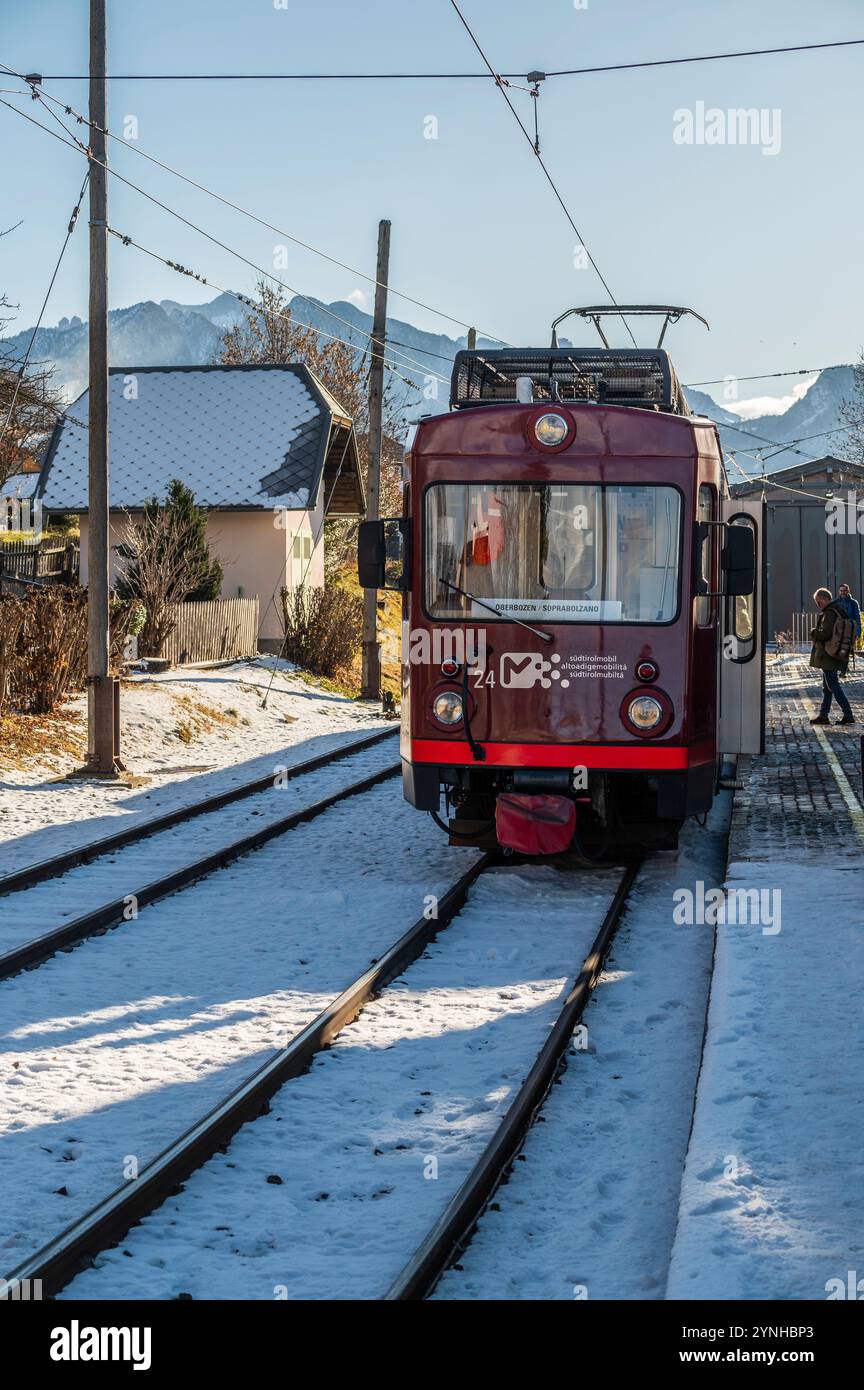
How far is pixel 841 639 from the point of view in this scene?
2081 centimetres

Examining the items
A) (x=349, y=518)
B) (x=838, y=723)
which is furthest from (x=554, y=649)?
(x=349, y=518)

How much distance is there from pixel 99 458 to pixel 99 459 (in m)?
0.01

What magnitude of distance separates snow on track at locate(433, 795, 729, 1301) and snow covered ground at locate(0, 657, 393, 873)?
5.49 m

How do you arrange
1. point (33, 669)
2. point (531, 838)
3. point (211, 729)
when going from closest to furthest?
point (531, 838) < point (33, 669) < point (211, 729)

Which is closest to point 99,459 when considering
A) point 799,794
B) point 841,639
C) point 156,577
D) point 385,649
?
Answer: point 799,794

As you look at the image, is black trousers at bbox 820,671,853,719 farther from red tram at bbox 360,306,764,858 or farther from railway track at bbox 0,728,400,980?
red tram at bbox 360,306,764,858

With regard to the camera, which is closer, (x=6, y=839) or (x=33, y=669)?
(x=6, y=839)

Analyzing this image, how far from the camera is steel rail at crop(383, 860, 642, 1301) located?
473 cm

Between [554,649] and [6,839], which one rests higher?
[554,649]

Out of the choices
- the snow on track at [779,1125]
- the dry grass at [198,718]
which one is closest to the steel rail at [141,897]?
the snow on track at [779,1125]

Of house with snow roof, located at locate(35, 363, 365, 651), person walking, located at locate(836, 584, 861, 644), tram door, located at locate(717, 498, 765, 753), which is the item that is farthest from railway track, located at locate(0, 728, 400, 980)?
house with snow roof, located at locate(35, 363, 365, 651)

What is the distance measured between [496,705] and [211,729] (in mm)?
11349
